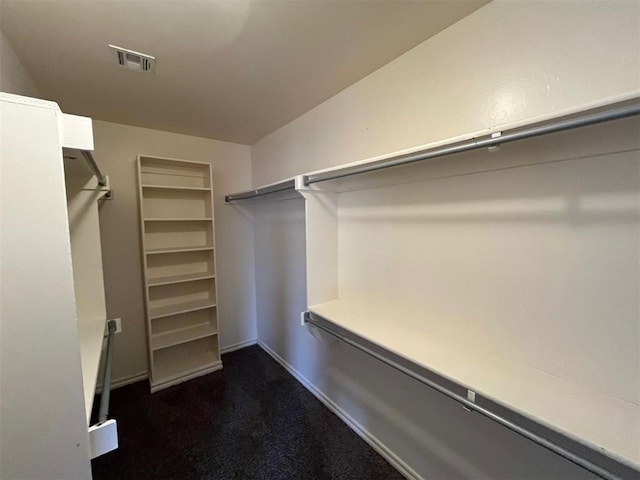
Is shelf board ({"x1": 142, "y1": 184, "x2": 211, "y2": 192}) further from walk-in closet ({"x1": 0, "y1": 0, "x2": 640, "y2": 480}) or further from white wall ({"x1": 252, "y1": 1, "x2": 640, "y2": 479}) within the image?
white wall ({"x1": 252, "y1": 1, "x2": 640, "y2": 479})

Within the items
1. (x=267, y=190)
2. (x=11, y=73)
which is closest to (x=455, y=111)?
(x=267, y=190)

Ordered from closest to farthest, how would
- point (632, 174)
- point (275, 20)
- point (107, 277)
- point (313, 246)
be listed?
point (632, 174) → point (275, 20) → point (313, 246) → point (107, 277)

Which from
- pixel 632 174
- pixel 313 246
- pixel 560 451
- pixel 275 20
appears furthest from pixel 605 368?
pixel 275 20

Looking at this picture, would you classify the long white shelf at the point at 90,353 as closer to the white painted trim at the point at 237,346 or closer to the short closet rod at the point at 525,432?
the short closet rod at the point at 525,432

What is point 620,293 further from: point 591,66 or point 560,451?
point 591,66

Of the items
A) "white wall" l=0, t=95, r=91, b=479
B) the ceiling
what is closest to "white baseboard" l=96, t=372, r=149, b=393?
"white wall" l=0, t=95, r=91, b=479

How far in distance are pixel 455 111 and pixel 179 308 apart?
2.83m

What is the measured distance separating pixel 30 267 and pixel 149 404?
2.24m

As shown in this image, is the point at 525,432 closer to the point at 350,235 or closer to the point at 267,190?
the point at 350,235

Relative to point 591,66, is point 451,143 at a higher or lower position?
lower

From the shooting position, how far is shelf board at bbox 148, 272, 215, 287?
8.40 feet

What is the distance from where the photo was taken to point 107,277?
2.55 meters

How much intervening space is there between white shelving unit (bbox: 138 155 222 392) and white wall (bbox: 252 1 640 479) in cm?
109

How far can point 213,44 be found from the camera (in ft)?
4.61
